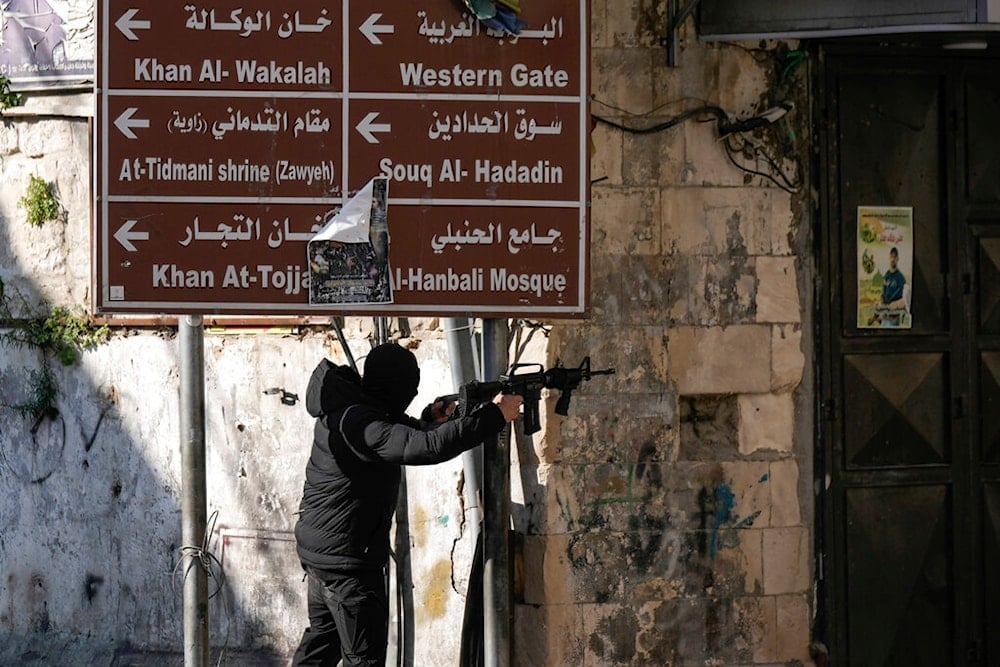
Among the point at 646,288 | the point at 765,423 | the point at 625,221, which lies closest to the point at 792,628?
the point at 765,423

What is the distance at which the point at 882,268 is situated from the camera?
18.9ft

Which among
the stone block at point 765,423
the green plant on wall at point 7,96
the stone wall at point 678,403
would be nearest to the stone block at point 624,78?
the stone wall at point 678,403

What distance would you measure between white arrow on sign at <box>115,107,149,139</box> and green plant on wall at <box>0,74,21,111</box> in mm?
2487

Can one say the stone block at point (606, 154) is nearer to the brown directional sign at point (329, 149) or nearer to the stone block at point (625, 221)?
the stone block at point (625, 221)

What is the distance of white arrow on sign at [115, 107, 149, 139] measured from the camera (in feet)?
13.8

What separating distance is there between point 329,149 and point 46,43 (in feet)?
9.50

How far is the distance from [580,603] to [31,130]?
399 centimetres

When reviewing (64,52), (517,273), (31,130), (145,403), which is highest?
(64,52)

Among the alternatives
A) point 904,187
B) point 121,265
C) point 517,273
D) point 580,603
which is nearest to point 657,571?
point 580,603

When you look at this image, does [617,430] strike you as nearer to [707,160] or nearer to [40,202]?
[707,160]

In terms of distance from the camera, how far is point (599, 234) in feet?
17.8

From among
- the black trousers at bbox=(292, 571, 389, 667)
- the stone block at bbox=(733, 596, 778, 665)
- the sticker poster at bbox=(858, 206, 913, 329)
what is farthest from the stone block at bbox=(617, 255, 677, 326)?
the black trousers at bbox=(292, 571, 389, 667)

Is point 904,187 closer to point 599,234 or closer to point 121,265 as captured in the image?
point 599,234

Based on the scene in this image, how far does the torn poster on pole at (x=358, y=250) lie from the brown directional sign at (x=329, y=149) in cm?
4
